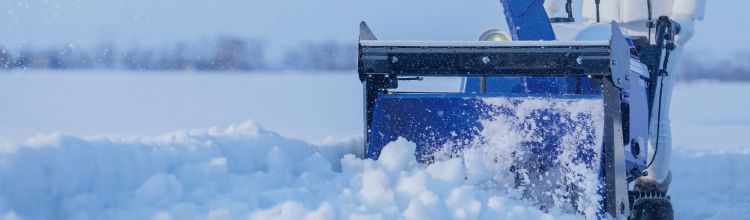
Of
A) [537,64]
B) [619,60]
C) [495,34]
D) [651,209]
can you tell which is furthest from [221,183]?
[651,209]

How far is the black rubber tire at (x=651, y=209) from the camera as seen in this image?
14.6ft

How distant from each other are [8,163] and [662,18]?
3.38 m

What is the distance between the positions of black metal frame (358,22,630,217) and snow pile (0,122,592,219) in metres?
0.31

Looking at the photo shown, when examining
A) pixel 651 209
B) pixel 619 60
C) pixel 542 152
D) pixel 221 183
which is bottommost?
pixel 651 209

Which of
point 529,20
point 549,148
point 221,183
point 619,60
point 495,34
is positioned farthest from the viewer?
point 495,34

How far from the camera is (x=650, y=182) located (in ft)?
16.7

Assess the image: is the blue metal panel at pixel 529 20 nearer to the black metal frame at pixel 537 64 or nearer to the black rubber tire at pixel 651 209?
the black metal frame at pixel 537 64

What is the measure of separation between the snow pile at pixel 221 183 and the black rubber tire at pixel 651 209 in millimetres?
1168

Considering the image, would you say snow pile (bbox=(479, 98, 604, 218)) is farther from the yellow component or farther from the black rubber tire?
→ the black rubber tire

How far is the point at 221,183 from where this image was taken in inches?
123

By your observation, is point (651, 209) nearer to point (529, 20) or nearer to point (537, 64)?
point (529, 20)

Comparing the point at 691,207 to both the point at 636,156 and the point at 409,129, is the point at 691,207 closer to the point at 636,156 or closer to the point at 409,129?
the point at 636,156

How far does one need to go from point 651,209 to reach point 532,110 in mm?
1127

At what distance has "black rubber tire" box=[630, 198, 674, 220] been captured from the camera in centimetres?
446
